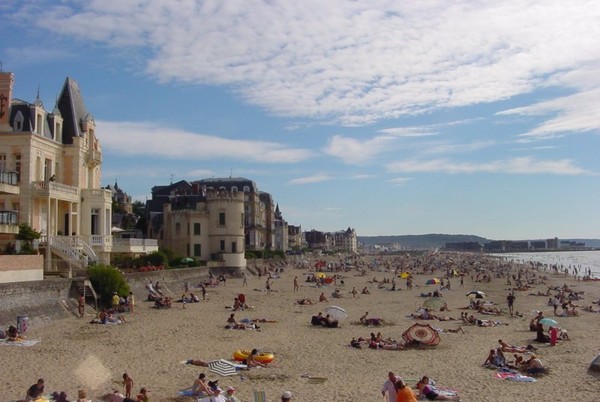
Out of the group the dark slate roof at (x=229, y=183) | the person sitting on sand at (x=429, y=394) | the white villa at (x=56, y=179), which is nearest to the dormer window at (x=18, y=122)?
the white villa at (x=56, y=179)

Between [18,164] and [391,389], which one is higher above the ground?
[18,164]

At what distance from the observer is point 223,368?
16531 millimetres

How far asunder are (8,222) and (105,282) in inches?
207

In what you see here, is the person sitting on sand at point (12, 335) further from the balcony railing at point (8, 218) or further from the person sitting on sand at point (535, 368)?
the person sitting on sand at point (535, 368)

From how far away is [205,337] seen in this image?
890 inches

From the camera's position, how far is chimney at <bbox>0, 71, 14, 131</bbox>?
3114 cm

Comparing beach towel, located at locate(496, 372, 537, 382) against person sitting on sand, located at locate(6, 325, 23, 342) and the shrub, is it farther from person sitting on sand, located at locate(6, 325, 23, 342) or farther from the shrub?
the shrub

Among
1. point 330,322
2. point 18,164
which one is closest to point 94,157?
point 18,164

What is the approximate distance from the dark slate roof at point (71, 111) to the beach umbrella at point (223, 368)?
22.9 m

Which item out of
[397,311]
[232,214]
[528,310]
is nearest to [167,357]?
[397,311]

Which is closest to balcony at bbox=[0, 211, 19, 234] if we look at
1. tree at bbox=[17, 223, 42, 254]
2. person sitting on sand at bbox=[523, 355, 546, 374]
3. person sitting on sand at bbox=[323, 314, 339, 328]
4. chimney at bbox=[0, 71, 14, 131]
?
tree at bbox=[17, 223, 42, 254]

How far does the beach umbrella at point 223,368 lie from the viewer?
16.4 metres

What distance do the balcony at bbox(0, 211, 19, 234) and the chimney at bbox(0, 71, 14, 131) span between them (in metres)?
5.47

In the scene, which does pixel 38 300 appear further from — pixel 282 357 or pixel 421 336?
pixel 421 336
